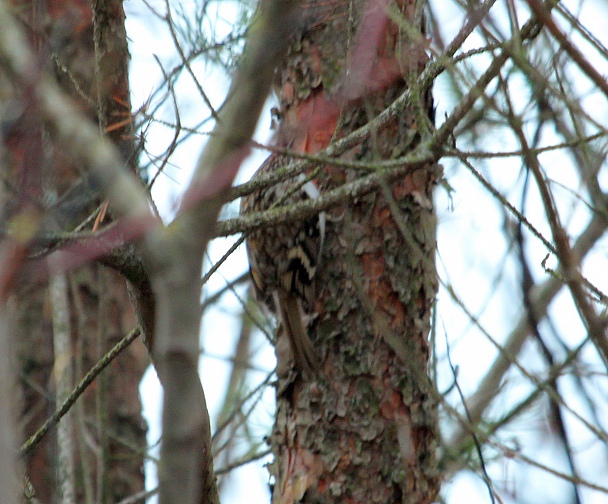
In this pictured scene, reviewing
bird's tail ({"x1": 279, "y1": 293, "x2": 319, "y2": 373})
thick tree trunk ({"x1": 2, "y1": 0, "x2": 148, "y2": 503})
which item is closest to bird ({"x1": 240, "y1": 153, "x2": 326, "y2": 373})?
bird's tail ({"x1": 279, "y1": 293, "x2": 319, "y2": 373})

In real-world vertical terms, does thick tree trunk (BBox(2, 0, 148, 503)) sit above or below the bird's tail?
above

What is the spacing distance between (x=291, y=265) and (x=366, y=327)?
1.28 feet

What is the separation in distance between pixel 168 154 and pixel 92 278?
108 inches

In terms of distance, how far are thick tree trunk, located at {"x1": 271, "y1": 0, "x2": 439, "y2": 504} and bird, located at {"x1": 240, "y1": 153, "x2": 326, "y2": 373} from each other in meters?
0.05

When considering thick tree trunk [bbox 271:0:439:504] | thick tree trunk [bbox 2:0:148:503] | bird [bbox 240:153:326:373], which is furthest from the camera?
thick tree trunk [bbox 2:0:148:503]

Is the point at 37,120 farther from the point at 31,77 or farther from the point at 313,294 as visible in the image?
the point at 313,294

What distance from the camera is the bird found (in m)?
2.80

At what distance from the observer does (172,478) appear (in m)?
0.82

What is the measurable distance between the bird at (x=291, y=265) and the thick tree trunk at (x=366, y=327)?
0.15 feet

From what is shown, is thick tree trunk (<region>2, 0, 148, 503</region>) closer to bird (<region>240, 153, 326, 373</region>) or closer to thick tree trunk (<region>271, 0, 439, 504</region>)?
bird (<region>240, 153, 326, 373</region>)

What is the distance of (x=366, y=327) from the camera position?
2.77 m

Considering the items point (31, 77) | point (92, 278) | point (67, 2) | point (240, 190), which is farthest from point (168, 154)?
point (92, 278)

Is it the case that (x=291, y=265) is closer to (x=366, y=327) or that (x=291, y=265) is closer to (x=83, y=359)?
(x=366, y=327)

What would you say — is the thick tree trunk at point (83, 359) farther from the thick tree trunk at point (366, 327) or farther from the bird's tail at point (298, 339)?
the thick tree trunk at point (366, 327)
